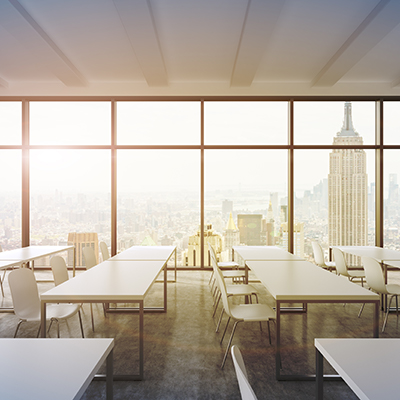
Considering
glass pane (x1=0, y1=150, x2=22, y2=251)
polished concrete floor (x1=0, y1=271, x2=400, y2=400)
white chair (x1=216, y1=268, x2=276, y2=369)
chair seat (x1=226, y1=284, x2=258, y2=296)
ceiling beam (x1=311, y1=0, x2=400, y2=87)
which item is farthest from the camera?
glass pane (x1=0, y1=150, x2=22, y2=251)

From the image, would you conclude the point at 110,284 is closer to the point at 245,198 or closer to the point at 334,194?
the point at 245,198

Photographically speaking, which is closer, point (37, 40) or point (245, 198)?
point (37, 40)

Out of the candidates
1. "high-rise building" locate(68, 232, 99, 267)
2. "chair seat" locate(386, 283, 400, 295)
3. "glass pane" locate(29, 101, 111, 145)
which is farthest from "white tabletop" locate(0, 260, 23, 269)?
"chair seat" locate(386, 283, 400, 295)

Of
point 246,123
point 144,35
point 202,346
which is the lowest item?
point 202,346

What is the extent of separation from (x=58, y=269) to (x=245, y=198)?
4.17 metres

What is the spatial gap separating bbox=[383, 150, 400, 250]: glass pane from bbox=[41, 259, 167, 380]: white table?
5392 mm

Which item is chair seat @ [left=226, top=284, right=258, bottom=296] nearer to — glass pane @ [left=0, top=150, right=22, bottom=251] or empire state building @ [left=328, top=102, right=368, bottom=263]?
empire state building @ [left=328, top=102, right=368, bottom=263]

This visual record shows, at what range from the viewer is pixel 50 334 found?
326 centimetres

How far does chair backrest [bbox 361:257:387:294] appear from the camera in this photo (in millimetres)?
3555

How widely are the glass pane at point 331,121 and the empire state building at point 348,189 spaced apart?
3cm

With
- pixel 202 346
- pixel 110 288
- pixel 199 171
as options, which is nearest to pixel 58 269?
pixel 110 288

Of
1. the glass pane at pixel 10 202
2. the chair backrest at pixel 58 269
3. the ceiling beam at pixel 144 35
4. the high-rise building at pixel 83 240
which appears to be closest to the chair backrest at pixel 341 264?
the chair backrest at pixel 58 269

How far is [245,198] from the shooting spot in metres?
6.44

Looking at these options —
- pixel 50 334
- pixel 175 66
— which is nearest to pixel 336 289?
pixel 50 334
